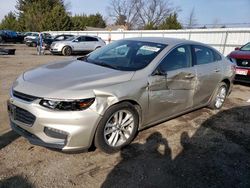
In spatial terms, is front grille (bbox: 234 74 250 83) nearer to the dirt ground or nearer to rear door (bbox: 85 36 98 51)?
the dirt ground

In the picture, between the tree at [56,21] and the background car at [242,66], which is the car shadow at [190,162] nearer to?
the background car at [242,66]

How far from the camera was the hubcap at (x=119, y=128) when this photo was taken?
3.39 meters

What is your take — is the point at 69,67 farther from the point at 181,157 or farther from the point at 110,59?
the point at 181,157

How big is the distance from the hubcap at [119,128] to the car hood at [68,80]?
1.57 ft

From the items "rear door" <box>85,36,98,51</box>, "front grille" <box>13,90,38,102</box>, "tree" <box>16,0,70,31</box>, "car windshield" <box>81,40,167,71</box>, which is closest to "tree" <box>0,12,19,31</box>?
"tree" <box>16,0,70,31</box>

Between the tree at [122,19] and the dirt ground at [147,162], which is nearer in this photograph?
the dirt ground at [147,162]

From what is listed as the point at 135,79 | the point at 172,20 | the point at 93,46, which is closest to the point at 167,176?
the point at 135,79

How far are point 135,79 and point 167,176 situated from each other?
53.0 inches

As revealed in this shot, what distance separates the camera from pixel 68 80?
3287 millimetres

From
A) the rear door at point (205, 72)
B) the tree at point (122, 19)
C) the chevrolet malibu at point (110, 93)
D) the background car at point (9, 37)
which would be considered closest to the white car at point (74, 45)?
the chevrolet malibu at point (110, 93)

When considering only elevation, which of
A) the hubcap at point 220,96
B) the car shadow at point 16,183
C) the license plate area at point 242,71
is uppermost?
the license plate area at point 242,71

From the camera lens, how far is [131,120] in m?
3.64

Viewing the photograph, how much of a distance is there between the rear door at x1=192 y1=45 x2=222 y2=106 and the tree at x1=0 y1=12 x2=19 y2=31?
5560 cm

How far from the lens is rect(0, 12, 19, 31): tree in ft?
178
